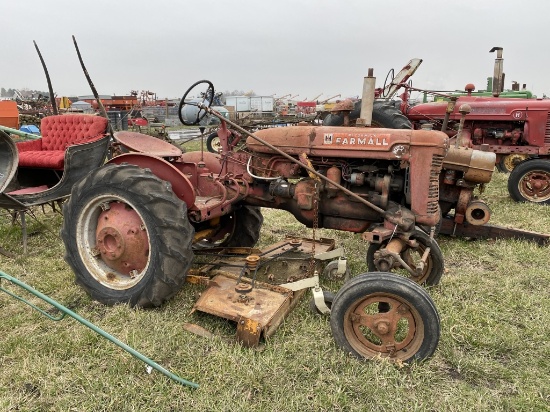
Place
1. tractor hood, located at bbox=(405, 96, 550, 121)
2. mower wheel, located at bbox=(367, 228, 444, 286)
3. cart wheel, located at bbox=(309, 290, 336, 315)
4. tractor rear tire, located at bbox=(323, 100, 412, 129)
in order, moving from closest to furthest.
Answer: cart wheel, located at bbox=(309, 290, 336, 315) < mower wheel, located at bbox=(367, 228, 444, 286) < tractor rear tire, located at bbox=(323, 100, 412, 129) < tractor hood, located at bbox=(405, 96, 550, 121)

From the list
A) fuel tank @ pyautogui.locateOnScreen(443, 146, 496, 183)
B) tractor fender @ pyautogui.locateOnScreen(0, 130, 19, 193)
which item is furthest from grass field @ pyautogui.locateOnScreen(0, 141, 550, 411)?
tractor fender @ pyautogui.locateOnScreen(0, 130, 19, 193)

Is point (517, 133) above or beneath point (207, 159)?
above

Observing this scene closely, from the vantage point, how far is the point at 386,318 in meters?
2.27

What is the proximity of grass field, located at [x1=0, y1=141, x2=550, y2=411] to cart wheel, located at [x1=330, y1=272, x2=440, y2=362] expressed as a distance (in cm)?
8

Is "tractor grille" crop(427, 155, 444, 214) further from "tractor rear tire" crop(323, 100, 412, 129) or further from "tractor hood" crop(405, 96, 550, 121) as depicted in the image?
"tractor hood" crop(405, 96, 550, 121)

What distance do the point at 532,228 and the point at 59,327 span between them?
16.0 feet

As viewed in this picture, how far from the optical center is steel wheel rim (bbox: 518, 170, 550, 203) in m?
5.86

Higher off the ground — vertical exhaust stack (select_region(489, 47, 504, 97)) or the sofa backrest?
vertical exhaust stack (select_region(489, 47, 504, 97))

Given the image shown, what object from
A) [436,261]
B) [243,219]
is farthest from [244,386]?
[243,219]

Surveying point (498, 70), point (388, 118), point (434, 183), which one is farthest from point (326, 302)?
point (498, 70)

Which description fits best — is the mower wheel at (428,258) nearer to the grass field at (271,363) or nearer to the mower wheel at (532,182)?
the grass field at (271,363)

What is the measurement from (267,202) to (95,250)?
1323mm

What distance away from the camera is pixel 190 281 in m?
3.03

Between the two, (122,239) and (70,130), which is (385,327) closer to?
(122,239)
